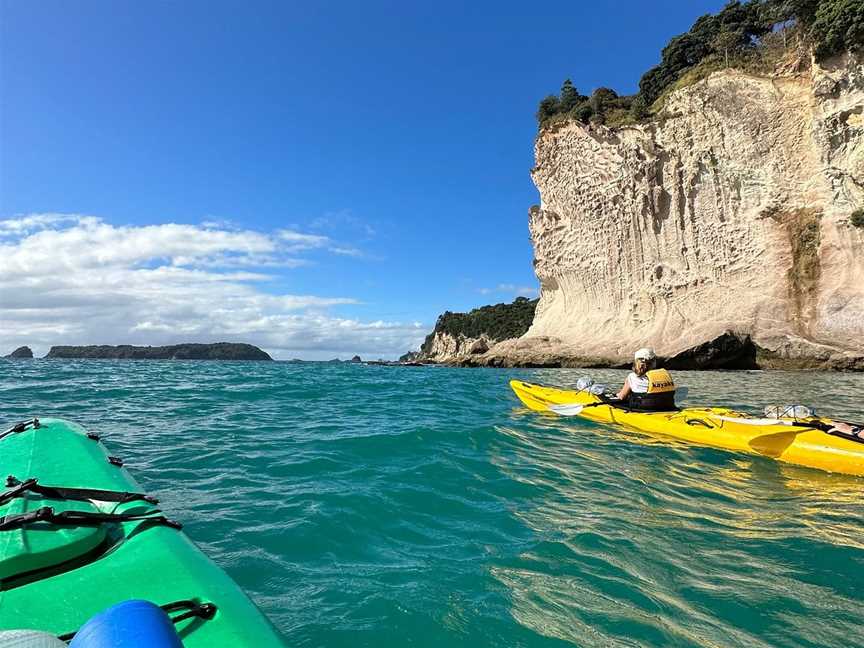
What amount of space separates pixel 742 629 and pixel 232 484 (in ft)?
14.2

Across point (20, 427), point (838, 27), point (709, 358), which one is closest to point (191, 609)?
point (20, 427)

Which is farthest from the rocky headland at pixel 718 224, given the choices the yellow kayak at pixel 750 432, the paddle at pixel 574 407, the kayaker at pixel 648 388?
the yellow kayak at pixel 750 432

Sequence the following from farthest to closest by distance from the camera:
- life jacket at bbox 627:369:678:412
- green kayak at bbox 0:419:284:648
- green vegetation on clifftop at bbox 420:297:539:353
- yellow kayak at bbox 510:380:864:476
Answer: green vegetation on clifftop at bbox 420:297:539:353 < life jacket at bbox 627:369:678:412 < yellow kayak at bbox 510:380:864:476 < green kayak at bbox 0:419:284:648

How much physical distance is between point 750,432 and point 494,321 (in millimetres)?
63257

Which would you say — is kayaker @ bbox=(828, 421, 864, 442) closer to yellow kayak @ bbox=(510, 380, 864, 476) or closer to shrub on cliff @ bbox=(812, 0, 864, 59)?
yellow kayak @ bbox=(510, 380, 864, 476)

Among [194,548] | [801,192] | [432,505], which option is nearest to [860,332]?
[801,192]

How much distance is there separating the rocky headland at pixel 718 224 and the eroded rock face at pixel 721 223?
7 cm

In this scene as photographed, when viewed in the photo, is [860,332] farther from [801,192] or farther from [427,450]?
[427,450]

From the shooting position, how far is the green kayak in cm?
182

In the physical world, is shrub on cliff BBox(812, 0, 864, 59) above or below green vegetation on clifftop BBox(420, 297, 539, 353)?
above

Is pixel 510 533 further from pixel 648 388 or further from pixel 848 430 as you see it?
pixel 648 388

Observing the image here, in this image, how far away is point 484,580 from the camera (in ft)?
10.3

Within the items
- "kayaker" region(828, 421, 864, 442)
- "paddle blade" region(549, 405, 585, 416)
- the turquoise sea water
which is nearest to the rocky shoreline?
"paddle blade" region(549, 405, 585, 416)

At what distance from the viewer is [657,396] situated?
8.48 meters
